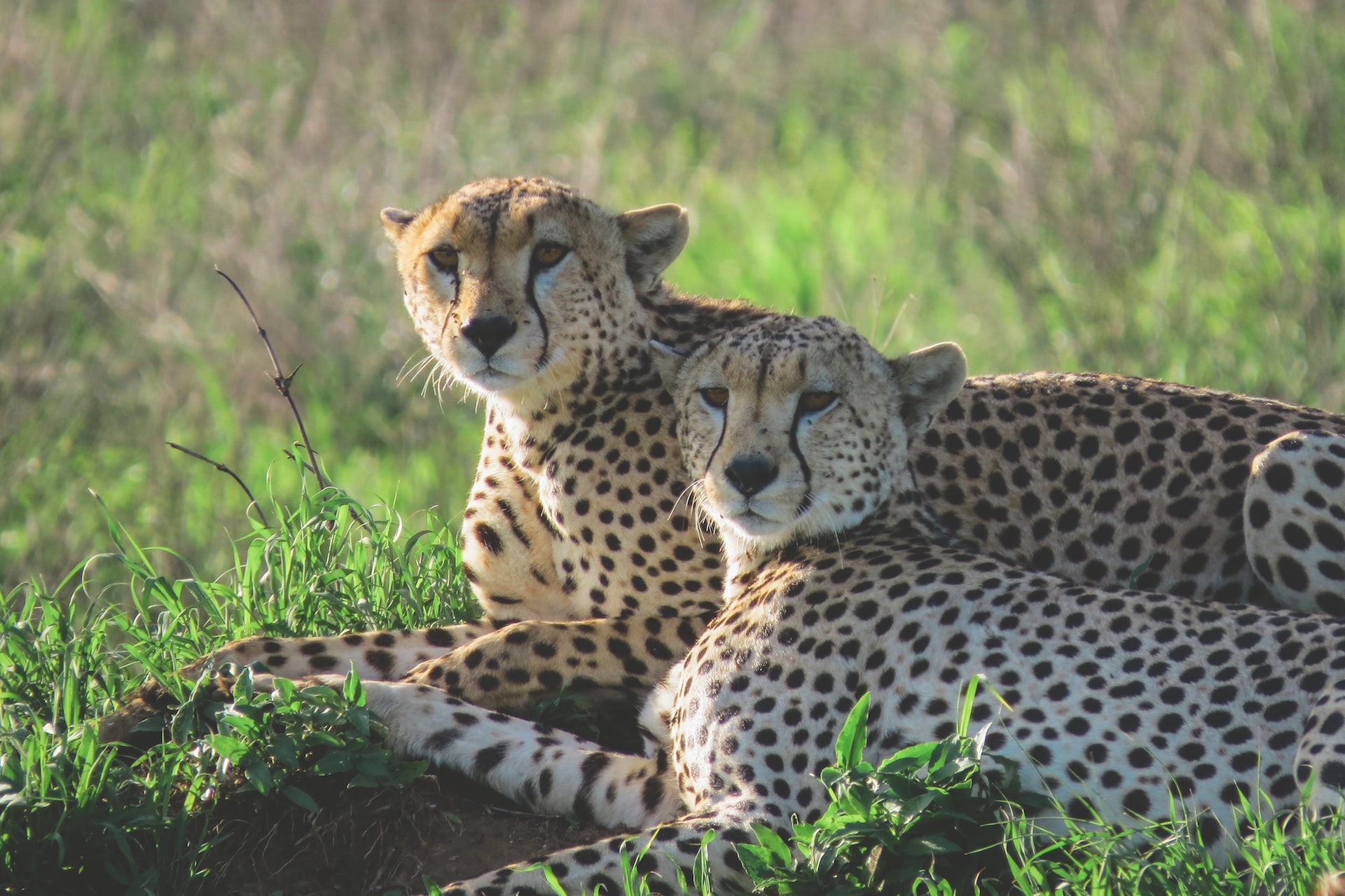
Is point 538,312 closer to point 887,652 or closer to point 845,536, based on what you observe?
point 845,536

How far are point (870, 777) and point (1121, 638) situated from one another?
1.88 feet

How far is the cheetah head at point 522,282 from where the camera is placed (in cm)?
386

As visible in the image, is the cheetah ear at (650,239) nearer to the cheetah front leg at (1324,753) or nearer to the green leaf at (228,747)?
the green leaf at (228,747)

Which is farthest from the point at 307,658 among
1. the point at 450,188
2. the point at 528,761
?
the point at 450,188

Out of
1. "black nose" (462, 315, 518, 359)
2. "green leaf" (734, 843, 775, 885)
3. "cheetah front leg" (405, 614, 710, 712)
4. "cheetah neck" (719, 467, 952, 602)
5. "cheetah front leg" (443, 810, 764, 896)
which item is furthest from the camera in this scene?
"black nose" (462, 315, 518, 359)

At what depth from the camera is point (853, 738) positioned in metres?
2.82

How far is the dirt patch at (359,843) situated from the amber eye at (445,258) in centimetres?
132

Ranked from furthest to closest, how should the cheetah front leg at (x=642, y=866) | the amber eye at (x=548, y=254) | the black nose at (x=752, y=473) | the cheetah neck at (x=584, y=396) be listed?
1. the cheetah neck at (x=584, y=396)
2. the amber eye at (x=548, y=254)
3. the black nose at (x=752, y=473)
4. the cheetah front leg at (x=642, y=866)

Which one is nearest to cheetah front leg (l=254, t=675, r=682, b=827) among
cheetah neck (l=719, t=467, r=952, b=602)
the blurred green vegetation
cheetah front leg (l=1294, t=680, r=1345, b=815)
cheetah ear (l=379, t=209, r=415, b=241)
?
cheetah neck (l=719, t=467, r=952, b=602)

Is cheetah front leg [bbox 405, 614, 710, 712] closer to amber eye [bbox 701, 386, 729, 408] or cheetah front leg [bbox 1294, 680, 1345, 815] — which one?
amber eye [bbox 701, 386, 729, 408]

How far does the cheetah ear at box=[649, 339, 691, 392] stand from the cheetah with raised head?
0.04 meters

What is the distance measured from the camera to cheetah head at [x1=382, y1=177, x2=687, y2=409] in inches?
152

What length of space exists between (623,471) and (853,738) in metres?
1.28

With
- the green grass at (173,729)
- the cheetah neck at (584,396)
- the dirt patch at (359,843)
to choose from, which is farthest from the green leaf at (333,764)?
the cheetah neck at (584,396)
